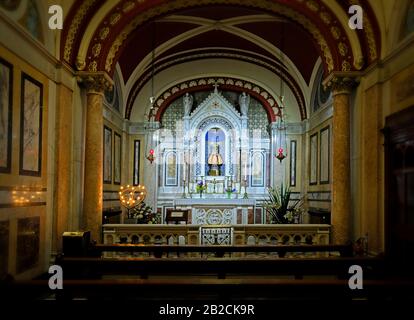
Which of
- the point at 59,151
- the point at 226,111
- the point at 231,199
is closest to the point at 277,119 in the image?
the point at 226,111

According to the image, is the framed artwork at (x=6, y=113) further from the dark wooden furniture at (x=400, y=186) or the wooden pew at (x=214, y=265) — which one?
the dark wooden furniture at (x=400, y=186)

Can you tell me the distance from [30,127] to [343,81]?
587cm

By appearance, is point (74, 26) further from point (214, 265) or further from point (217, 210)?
point (217, 210)

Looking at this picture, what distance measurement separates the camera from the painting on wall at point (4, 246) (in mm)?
5742

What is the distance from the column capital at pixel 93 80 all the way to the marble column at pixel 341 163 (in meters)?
4.59

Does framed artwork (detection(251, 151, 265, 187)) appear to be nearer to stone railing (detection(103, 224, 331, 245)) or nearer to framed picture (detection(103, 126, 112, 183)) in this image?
framed picture (detection(103, 126, 112, 183))

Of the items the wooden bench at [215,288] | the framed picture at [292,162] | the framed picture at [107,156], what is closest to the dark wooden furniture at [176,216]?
the framed picture at [107,156]

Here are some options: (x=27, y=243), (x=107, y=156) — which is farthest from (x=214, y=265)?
(x=107, y=156)

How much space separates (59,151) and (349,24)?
598 centimetres

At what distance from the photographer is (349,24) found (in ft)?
27.3

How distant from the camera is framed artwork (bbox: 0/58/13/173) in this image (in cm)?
577

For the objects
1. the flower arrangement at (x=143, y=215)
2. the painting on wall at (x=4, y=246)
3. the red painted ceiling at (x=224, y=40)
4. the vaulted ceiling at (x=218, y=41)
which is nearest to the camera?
the painting on wall at (x=4, y=246)

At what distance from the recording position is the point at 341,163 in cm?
859

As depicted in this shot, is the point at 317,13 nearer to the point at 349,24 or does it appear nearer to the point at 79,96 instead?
the point at 349,24
